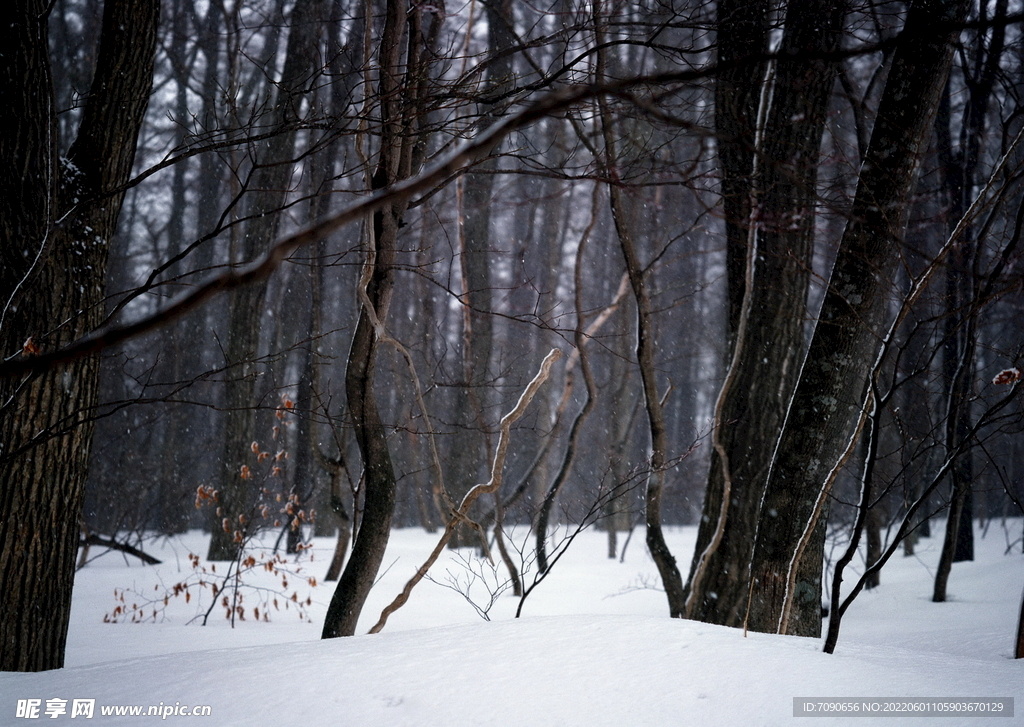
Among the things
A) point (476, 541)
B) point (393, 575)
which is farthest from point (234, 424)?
point (476, 541)

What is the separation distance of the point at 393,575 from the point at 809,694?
7149 millimetres

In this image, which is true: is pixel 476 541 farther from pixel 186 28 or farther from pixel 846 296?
pixel 186 28

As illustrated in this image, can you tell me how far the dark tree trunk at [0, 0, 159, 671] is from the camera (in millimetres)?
2779

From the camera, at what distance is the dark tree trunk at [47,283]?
2.78m

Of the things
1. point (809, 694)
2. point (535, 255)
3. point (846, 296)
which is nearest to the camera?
point (809, 694)

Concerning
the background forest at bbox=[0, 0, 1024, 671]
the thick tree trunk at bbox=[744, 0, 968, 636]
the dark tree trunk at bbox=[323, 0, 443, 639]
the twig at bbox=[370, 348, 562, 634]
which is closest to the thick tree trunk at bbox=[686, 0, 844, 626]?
the background forest at bbox=[0, 0, 1024, 671]

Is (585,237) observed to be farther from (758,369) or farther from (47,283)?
(47,283)

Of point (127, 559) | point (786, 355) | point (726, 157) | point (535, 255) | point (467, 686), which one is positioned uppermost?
point (535, 255)

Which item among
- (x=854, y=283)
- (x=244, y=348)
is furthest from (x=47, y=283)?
(x=244, y=348)

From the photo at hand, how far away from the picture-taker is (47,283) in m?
2.87

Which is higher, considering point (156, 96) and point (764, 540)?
point (156, 96)

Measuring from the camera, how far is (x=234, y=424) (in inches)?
364

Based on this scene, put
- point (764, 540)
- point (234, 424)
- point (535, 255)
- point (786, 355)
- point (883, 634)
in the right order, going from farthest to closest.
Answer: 1. point (535, 255)
2. point (234, 424)
3. point (883, 634)
4. point (786, 355)
5. point (764, 540)

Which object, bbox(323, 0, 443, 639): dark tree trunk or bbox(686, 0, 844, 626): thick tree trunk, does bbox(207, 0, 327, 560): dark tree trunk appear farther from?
bbox(686, 0, 844, 626): thick tree trunk
